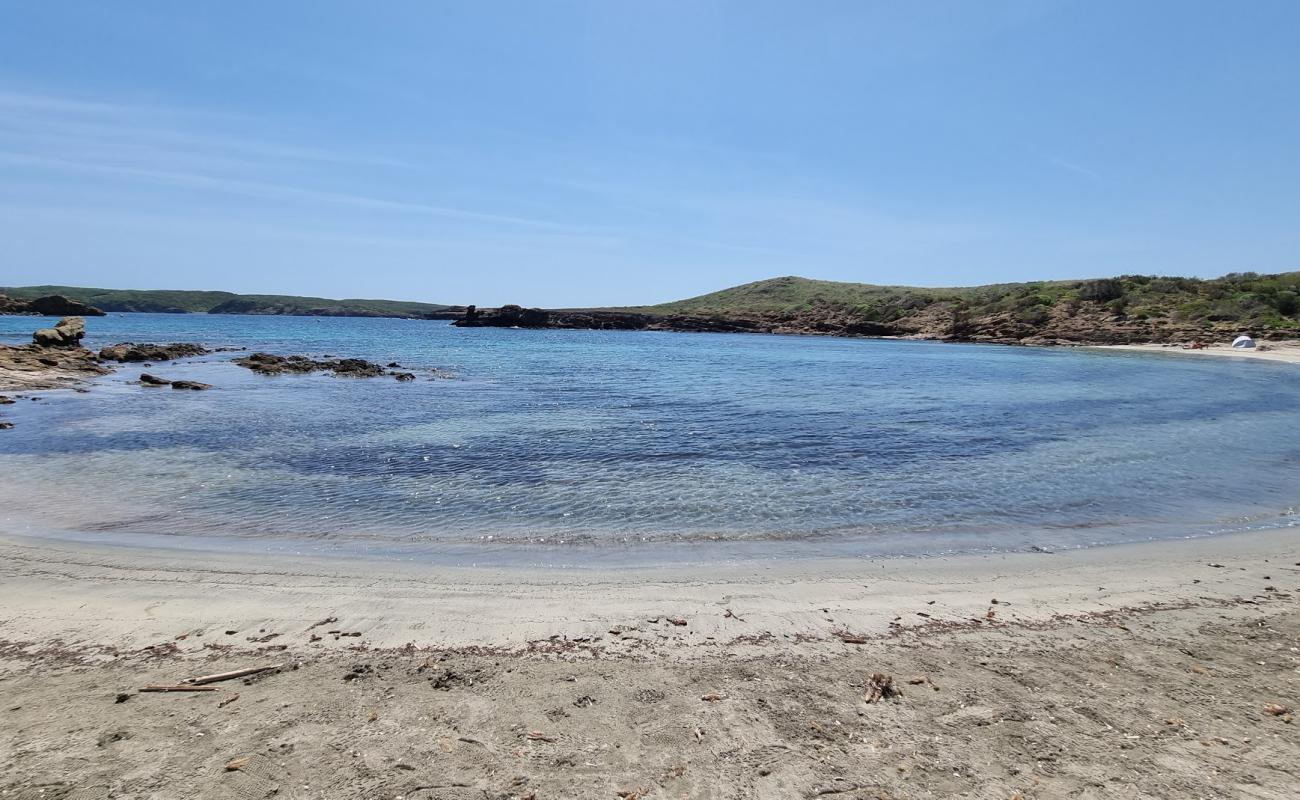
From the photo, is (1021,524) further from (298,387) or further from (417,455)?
(298,387)

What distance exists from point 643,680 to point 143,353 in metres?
47.8

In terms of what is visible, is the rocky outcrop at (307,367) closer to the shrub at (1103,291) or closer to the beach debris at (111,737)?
the beach debris at (111,737)

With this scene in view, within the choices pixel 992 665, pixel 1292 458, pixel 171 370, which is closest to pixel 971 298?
pixel 1292 458

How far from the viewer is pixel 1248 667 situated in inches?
217

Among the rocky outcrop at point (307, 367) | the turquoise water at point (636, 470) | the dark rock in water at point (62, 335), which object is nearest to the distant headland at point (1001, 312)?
the turquoise water at point (636, 470)

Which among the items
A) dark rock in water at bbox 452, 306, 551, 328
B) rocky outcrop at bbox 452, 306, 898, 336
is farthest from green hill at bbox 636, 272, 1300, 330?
dark rock in water at bbox 452, 306, 551, 328

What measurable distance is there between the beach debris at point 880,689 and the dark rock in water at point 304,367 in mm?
33715

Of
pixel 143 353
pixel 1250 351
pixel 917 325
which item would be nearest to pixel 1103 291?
pixel 917 325

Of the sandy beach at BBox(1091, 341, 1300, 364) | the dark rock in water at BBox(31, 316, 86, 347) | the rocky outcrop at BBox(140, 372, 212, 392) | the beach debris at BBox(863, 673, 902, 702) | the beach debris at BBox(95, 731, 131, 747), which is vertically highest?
the sandy beach at BBox(1091, 341, 1300, 364)

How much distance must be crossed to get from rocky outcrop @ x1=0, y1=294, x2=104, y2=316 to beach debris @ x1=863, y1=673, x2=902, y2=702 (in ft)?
497

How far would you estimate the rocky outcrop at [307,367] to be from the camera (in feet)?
114

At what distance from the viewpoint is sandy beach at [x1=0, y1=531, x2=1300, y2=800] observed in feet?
13.3

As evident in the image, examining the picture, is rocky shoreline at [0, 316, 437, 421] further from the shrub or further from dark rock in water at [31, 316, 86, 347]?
the shrub

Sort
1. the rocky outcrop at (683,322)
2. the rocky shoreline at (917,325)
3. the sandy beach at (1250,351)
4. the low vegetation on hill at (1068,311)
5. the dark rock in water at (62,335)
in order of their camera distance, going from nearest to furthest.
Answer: the dark rock in water at (62,335)
the sandy beach at (1250,351)
the low vegetation on hill at (1068,311)
the rocky shoreline at (917,325)
the rocky outcrop at (683,322)
